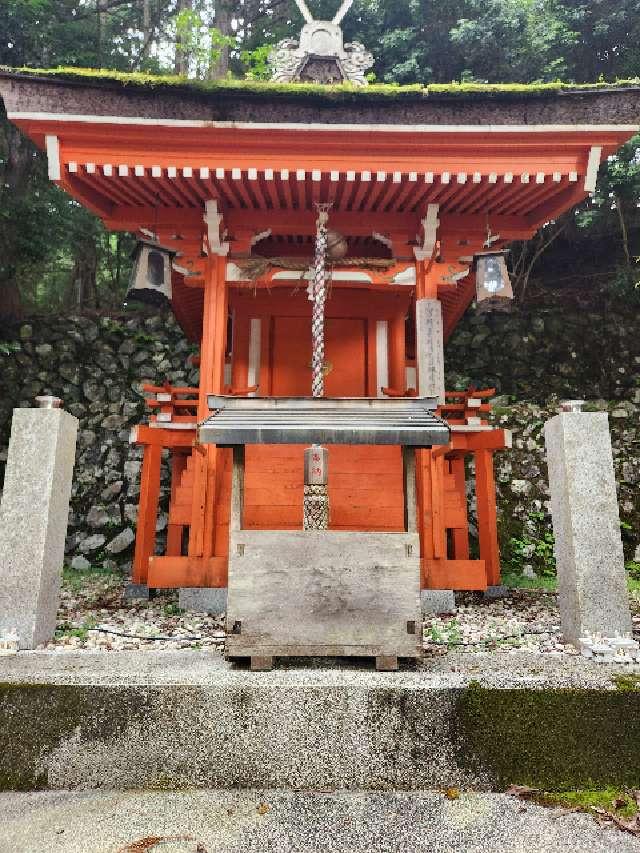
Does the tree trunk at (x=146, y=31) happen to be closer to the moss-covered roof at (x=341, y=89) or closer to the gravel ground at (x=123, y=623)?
the moss-covered roof at (x=341, y=89)

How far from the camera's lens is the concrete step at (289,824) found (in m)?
2.40

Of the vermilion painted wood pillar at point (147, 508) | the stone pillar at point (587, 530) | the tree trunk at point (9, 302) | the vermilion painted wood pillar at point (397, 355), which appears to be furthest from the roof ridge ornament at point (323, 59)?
the tree trunk at point (9, 302)

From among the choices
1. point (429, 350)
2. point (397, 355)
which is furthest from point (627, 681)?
point (397, 355)

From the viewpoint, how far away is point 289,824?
2.55 metres

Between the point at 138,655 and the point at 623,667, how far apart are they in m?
3.22

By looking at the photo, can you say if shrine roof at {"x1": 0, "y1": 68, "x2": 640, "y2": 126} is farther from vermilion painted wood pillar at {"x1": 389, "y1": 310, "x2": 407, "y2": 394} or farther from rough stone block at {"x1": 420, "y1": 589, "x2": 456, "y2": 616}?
rough stone block at {"x1": 420, "y1": 589, "x2": 456, "y2": 616}

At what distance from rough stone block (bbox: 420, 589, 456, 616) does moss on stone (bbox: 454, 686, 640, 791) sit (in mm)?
4037

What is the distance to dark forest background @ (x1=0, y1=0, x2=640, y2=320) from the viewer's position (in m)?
12.7

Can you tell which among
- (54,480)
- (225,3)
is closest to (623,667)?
(54,480)

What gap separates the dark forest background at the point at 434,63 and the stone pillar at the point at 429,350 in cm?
794

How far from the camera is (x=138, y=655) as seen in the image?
3.95 metres

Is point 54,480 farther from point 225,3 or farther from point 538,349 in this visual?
point 225,3

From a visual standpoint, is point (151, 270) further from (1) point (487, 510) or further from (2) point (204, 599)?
(1) point (487, 510)

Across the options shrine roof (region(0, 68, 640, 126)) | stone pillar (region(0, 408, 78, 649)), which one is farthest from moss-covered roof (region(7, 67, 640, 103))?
stone pillar (region(0, 408, 78, 649))
